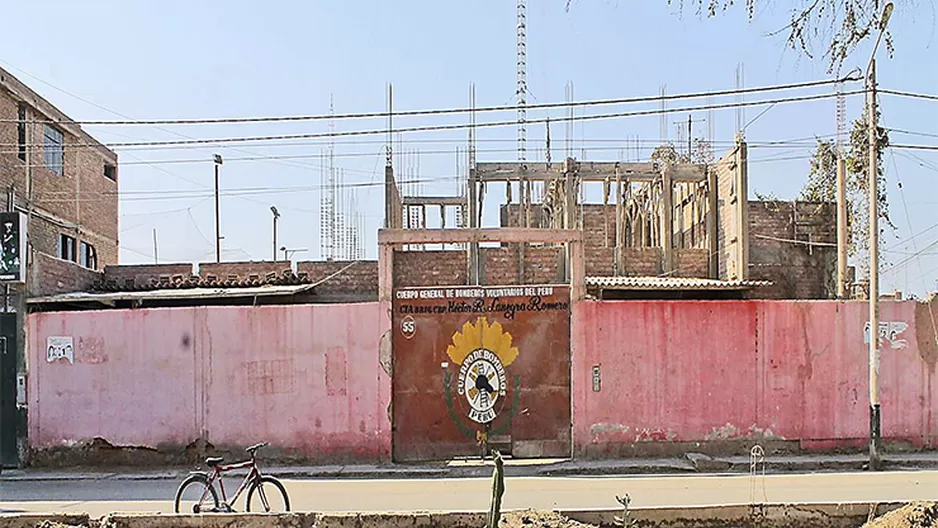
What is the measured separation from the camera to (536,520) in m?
7.62

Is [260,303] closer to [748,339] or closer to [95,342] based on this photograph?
[95,342]

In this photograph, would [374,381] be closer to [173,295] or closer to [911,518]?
[173,295]

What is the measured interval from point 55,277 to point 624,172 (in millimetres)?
13555

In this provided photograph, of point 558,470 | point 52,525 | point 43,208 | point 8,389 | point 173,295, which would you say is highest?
point 43,208

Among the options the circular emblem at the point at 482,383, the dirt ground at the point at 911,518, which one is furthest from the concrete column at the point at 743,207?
the dirt ground at the point at 911,518

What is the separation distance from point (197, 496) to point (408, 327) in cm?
568

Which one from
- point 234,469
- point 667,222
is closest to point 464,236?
point 234,469

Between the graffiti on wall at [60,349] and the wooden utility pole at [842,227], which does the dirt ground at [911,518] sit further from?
the wooden utility pole at [842,227]

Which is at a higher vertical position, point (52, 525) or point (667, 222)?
Result: point (667, 222)

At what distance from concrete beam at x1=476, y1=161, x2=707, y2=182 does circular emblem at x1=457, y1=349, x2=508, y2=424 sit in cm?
846

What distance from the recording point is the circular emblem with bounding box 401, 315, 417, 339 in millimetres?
14953

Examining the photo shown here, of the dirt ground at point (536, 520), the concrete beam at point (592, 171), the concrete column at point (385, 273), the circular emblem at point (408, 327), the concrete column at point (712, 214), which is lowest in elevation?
the dirt ground at point (536, 520)

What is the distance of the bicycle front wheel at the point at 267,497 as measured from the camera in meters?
9.83

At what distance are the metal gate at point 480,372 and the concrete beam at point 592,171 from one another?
8072mm
